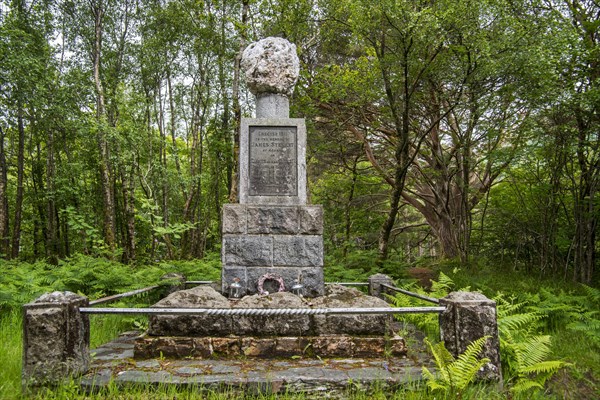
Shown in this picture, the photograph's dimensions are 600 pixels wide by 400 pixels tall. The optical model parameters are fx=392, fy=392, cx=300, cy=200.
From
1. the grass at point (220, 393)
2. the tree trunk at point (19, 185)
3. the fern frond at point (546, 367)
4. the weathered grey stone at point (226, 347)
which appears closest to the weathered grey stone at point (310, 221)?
the weathered grey stone at point (226, 347)

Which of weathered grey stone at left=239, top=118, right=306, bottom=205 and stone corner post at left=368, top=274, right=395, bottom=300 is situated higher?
weathered grey stone at left=239, top=118, right=306, bottom=205

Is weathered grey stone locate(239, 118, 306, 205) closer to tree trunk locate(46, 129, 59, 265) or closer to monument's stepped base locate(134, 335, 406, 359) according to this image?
monument's stepped base locate(134, 335, 406, 359)

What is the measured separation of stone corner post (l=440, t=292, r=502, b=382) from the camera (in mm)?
3631

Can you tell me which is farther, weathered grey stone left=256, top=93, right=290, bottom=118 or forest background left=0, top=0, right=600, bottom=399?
forest background left=0, top=0, right=600, bottom=399

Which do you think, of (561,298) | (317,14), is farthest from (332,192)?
(561,298)

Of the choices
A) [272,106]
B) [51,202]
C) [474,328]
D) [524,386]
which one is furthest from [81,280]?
[51,202]

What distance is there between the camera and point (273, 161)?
614cm

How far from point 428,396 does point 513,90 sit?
8.85m

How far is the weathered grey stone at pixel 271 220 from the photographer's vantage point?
19.0 ft

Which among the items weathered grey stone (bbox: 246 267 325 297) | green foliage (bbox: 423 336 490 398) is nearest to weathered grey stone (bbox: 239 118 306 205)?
weathered grey stone (bbox: 246 267 325 297)

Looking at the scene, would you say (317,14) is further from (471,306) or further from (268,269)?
(471,306)

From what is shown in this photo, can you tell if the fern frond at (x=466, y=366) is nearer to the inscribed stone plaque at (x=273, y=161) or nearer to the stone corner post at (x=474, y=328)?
the stone corner post at (x=474, y=328)

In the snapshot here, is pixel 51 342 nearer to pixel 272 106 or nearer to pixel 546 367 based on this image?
pixel 546 367

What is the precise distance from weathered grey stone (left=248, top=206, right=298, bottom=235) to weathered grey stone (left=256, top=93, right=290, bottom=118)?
167 centimetres
